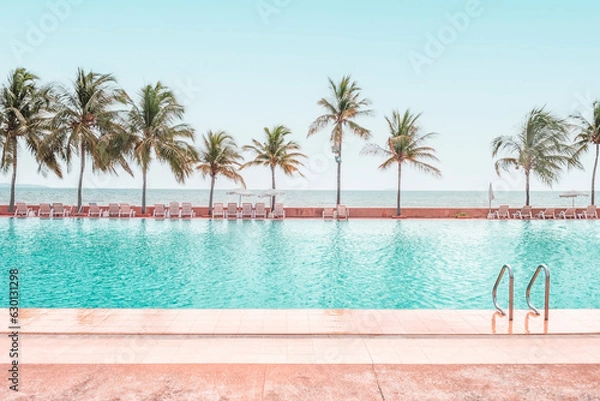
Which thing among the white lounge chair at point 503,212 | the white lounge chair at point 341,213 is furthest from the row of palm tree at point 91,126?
the white lounge chair at point 503,212

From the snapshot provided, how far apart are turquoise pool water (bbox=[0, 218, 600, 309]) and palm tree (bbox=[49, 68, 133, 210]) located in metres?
5.07

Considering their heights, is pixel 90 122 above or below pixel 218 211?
above

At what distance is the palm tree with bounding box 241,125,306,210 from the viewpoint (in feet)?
78.2

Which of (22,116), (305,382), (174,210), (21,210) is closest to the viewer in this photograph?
(305,382)

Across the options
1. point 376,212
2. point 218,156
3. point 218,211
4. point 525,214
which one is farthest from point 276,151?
point 525,214

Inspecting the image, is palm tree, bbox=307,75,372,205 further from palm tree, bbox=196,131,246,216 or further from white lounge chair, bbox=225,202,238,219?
white lounge chair, bbox=225,202,238,219

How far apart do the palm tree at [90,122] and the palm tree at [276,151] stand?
6.74m

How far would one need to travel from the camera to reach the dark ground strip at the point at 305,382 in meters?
3.26

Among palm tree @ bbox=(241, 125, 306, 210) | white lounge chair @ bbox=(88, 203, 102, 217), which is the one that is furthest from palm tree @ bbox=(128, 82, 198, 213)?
palm tree @ bbox=(241, 125, 306, 210)

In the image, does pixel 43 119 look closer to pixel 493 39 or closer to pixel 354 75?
pixel 354 75

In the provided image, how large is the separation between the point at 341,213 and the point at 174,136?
31.4 ft

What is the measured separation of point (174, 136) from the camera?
22.4 metres

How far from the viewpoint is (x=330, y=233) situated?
627 inches

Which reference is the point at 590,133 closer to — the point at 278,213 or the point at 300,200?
the point at 278,213
